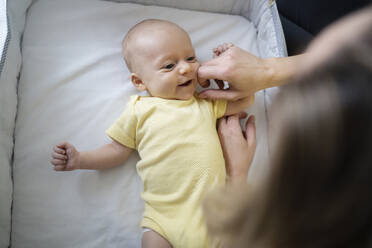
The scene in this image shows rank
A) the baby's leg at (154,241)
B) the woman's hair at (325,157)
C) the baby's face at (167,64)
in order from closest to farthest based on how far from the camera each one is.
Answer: the woman's hair at (325,157), the baby's leg at (154,241), the baby's face at (167,64)

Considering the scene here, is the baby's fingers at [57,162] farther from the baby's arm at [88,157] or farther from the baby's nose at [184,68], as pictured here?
the baby's nose at [184,68]

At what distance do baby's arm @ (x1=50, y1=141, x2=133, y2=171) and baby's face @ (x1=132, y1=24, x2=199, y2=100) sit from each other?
0.24 m

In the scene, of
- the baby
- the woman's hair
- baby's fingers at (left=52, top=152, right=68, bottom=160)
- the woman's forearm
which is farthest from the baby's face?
the woman's hair

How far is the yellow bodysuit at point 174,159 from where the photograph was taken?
2.88 feet

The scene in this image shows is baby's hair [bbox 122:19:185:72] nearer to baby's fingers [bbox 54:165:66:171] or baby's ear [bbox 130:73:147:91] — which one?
baby's ear [bbox 130:73:147:91]

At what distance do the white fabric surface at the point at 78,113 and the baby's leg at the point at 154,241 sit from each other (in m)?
0.10

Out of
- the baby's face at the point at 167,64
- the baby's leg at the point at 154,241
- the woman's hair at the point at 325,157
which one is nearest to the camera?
the woman's hair at the point at 325,157

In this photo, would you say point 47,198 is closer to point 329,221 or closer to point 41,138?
point 41,138

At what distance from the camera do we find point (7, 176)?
3.01 ft

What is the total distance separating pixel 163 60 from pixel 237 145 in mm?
406

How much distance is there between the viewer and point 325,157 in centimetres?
36

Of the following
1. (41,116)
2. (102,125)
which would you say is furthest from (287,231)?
(41,116)

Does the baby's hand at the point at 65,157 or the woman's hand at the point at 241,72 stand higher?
the woman's hand at the point at 241,72

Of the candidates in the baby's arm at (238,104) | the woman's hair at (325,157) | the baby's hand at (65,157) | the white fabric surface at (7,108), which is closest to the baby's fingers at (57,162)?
the baby's hand at (65,157)
